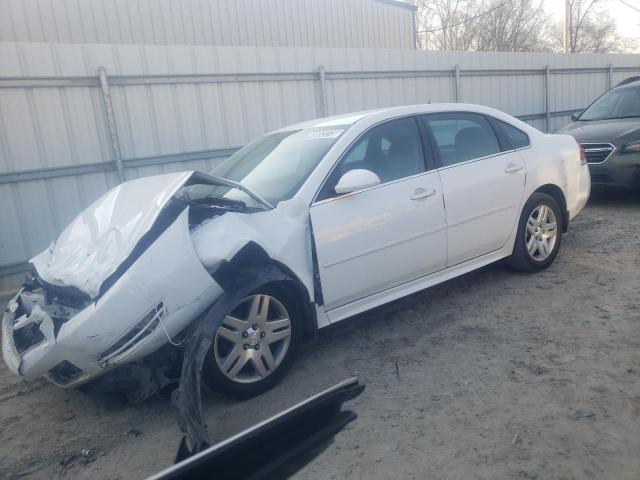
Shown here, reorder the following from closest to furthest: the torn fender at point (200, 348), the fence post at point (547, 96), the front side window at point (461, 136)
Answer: the torn fender at point (200, 348) → the front side window at point (461, 136) → the fence post at point (547, 96)

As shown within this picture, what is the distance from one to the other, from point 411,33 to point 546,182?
12.1m

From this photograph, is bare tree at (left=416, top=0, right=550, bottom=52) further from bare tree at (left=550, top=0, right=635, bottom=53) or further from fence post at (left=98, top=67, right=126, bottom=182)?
fence post at (left=98, top=67, right=126, bottom=182)

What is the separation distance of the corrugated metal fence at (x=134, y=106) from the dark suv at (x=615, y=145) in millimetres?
3032

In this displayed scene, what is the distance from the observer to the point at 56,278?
10.1 ft

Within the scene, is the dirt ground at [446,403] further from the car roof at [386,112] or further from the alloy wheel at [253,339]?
the car roof at [386,112]

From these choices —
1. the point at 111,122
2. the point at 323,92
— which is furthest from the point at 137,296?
the point at 323,92

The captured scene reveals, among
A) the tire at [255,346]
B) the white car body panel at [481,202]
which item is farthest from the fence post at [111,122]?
the white car body panel at [481,202]

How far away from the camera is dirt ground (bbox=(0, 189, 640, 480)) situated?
2.52 meters

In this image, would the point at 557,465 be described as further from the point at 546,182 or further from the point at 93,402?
the point at 546,182

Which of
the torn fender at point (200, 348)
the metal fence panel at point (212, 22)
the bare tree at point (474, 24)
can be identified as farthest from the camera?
the bare tree at point (474, 24)

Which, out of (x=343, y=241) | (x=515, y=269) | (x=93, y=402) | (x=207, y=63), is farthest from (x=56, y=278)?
(x=207, y=63)

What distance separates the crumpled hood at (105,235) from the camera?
9.50 feet

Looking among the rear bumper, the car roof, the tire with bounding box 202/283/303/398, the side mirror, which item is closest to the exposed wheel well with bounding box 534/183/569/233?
the car roof

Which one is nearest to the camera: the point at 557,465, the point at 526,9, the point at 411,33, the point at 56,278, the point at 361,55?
the point at 557,465
